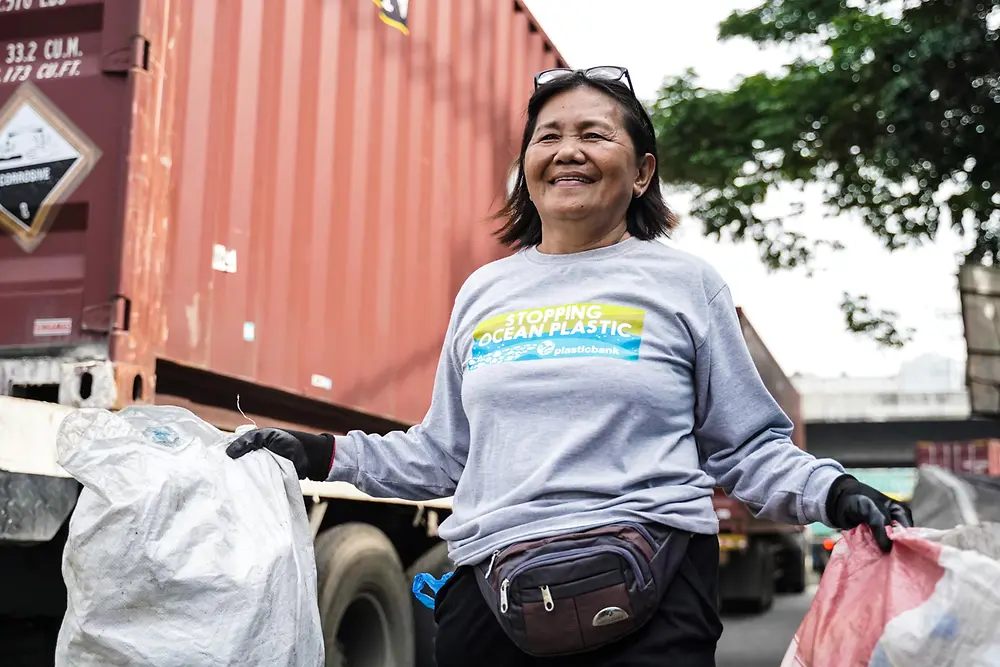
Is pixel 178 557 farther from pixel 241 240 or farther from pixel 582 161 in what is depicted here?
pixel 241 240

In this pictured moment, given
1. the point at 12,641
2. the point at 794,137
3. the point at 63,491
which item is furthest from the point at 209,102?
the point at 794,137

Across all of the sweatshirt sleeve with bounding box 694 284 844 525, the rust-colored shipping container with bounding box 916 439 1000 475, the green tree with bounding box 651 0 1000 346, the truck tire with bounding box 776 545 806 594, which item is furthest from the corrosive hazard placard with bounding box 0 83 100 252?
the rust-colored shipping container with bounding box 916 439 1000 475

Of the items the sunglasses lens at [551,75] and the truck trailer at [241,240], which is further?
the truck trailer at [241,240]

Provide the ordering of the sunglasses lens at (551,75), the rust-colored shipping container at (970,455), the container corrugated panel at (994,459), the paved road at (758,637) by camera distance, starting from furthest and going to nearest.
→ the rust-colored shipping container at (970,455) < the container corrugated panel at (994,459) < the paved road at (758,637) < the sunglasses lens at (551,75)

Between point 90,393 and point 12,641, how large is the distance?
106cm

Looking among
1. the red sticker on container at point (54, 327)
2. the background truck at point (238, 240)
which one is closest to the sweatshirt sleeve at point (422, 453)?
the background truck at point (238, 240)

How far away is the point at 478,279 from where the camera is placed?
2.10m

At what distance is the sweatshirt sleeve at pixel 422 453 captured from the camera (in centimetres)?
211

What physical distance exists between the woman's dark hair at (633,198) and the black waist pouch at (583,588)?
59cm

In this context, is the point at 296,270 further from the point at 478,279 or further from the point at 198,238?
the point at 478,279

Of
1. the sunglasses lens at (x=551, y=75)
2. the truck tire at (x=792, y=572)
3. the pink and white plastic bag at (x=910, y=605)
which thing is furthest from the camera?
the truck tire at (x=792, y=572)

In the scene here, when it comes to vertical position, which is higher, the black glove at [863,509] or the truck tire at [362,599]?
the black glove at [863,509]

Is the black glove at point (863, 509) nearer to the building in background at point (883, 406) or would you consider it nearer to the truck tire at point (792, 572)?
the truck tire at point (792, 572)

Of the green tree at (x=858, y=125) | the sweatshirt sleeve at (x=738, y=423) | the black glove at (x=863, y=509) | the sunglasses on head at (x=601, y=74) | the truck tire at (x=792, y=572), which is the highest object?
the green tree at (x=858, y=125)
